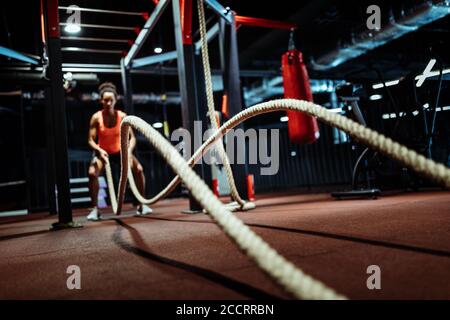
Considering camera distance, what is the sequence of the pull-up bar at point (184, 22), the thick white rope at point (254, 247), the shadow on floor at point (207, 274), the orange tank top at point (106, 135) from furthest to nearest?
1. the orange tank top at point (106, 135)
2. the pull-up bar at point (184, 22)
3. the shadow on floor at point (207, 274)
4. the thick white rope at point (254, 247)

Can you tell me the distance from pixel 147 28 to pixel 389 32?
15.7 feet

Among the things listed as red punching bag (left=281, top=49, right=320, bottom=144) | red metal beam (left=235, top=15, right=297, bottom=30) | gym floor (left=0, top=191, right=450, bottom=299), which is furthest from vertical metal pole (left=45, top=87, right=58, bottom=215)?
gym floor (left=0, top=191, right=450, bottom=299)

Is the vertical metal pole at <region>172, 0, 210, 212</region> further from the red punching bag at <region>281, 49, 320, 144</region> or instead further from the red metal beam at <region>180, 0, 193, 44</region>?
the red punching bag at <region>281, 49, 320, 144</region>

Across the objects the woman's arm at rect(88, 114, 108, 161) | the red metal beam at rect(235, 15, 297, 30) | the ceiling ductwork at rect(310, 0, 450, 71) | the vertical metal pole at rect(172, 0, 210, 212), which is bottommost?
the woman's arm at rect(88, 114, 108, 161)

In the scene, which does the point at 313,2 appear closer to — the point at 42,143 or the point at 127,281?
the point at 127,281

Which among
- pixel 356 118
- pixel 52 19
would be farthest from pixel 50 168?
pixel 356 118

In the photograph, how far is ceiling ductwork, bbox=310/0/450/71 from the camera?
6055 mm

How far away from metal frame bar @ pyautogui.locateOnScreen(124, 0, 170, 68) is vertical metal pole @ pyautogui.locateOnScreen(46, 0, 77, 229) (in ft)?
4.25

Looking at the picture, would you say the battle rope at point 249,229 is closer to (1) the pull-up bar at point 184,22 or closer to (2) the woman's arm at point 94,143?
(2) the woman's arm at point 94,143

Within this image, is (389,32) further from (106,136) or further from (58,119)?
(58,119)

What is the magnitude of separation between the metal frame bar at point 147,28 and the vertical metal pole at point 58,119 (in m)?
1.30

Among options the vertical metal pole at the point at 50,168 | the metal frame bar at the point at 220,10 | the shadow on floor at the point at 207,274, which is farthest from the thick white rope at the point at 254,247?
the vertical metal pole at the point at 50,168

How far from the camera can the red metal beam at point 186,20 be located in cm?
383
